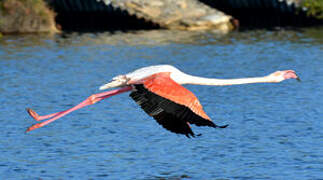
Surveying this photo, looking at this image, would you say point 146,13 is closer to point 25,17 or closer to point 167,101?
point 25,17

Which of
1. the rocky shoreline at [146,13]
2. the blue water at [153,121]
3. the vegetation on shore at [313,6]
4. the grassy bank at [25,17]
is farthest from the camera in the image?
the vegetation on shore at [313,6]

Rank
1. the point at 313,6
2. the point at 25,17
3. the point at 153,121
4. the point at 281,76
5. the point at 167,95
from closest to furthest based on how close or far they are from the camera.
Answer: the point at 167,95
the point at 281,76
the point at 153,121
the point at 25,17
the point at 313,6

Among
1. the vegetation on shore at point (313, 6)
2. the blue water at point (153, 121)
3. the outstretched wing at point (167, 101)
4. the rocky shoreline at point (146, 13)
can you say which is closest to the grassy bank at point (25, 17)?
the rocky shoreline at point (146, 13)

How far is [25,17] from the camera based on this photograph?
28484 mm

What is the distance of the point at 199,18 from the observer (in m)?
30.1

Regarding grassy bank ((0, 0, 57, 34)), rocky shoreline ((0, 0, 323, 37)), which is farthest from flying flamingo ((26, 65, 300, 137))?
rocky shoreline ((0, 0, 323, 37))

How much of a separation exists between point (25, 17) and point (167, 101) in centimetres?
2043

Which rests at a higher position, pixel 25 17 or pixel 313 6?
pixel 313 6

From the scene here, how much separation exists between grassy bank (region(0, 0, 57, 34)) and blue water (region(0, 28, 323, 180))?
2794 mm

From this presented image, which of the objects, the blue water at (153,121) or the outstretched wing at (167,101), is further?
the blue water at (153,121)

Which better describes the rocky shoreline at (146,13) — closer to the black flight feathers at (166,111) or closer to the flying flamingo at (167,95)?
the flying flamingo at (167,95)

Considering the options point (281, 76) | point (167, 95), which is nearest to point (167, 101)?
point (167, 95)

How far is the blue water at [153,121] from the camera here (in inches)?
414

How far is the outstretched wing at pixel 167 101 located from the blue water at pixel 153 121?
118 centimetres
